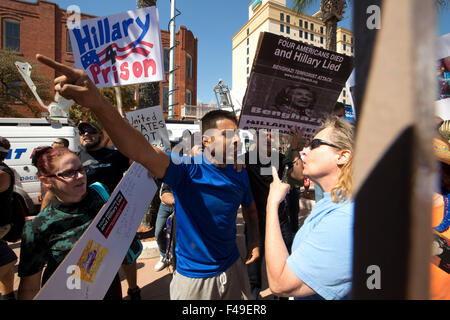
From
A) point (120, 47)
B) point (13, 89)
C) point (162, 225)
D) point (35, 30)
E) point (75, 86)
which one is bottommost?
point (162, 225)

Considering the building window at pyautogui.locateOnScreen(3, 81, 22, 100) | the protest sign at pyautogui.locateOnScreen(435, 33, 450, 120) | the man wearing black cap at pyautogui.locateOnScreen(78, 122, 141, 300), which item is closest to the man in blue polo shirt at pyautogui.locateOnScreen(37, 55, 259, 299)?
the man wearing black cap at pyautogui.locateOnScreen(78, 122, 141, 300)

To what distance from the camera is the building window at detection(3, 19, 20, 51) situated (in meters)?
19.5

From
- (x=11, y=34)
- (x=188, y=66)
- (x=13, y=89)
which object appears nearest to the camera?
(x=13, y=89)

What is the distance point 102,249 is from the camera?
164cm

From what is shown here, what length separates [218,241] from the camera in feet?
5.99

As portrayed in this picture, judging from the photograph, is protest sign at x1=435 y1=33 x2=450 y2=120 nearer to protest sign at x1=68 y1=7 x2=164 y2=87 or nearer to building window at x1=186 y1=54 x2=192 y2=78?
protest sign at x1=68 y1=7 x2=164 y2=87

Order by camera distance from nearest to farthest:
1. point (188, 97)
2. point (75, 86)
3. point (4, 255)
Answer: point (75, 86) → point (4, 255) → point (188, 97)

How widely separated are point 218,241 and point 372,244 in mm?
A: 1468

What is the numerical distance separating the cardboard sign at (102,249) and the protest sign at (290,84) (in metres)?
1.29

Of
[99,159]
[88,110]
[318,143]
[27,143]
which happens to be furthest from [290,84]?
[88,110]

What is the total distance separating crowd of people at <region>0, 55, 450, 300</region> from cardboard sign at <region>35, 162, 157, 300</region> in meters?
0.22

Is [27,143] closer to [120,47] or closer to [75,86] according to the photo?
[120,47]

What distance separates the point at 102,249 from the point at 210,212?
2.62 feet

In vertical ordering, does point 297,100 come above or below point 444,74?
below
